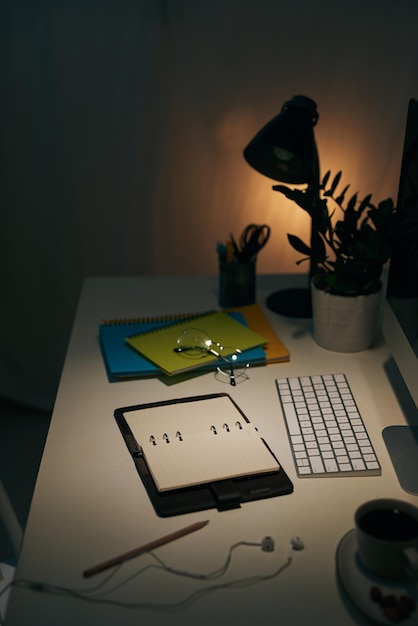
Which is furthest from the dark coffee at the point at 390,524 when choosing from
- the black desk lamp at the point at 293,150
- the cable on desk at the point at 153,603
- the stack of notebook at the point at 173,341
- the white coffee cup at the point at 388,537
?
the black desk lamp at the point at 293,150

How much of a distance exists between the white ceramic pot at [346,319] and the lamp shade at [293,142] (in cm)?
27

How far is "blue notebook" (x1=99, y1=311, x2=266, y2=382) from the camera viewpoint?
4.15 feet

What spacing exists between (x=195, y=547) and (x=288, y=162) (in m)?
0.89

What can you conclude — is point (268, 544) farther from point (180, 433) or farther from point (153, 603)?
point (180, 433)

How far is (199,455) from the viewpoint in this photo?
3.33 feet

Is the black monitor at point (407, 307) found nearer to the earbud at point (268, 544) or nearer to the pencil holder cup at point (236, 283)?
the earbud at point (268, 544)

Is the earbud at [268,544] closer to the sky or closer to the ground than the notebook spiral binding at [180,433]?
closer to the sky

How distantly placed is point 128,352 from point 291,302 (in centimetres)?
44

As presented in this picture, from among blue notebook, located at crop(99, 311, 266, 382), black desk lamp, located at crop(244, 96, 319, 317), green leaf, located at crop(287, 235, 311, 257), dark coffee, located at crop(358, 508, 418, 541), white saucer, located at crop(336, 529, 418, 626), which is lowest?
blue notebook, located at crop(99, 311, 266, 382)

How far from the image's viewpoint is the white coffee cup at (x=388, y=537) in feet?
2.46

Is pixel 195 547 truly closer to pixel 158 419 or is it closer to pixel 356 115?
pixel 158 419

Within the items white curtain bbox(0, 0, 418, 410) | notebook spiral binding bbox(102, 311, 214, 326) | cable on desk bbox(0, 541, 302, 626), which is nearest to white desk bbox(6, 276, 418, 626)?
cable on desk bbox(0, 541, 302, 626)

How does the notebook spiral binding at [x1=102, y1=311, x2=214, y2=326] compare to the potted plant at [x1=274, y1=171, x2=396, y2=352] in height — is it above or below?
below

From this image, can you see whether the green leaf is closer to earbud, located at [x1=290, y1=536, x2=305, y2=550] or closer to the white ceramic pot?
the white ceramic pot
